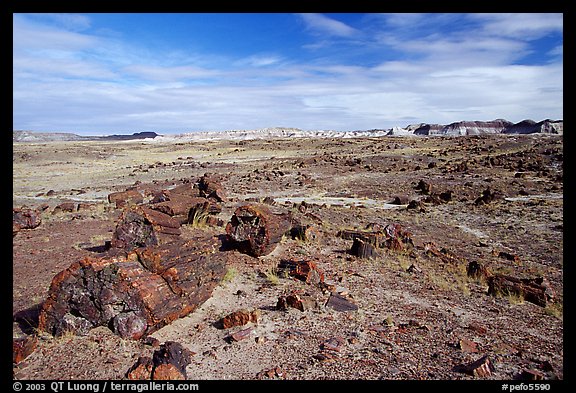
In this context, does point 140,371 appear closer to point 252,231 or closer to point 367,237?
point 252,231

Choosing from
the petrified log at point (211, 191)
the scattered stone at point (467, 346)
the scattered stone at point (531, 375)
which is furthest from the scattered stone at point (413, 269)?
the petrified log at point (211, 191)

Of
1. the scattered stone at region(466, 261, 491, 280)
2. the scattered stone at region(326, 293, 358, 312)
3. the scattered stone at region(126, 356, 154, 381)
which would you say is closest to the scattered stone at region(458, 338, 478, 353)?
the scattered stone at region(326, 293, 358, 312)

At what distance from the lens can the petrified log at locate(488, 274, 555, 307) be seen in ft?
29.8

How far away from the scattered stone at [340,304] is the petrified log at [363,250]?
3501 mm

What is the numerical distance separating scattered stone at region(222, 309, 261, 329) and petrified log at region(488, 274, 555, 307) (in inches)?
246

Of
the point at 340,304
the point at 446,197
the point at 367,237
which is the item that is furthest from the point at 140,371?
the point at 446,197

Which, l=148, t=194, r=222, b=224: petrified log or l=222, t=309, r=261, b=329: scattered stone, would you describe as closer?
l=222, t=309, r=261, b=329: scattered stone

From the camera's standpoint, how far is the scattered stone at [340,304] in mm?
8117

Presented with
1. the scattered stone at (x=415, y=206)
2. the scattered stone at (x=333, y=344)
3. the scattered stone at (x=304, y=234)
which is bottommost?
the scattered stone at (x=333, y=344)

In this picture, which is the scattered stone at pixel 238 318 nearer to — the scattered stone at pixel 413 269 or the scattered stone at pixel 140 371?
the scattered stone at pixel 140 371

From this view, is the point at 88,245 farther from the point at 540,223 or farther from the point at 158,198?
the point at 540,223

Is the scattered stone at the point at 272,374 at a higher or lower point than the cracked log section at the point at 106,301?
lower

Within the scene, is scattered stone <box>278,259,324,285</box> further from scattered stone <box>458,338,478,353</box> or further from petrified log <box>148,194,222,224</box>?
petrified log <box>148,194,222,224</box>
